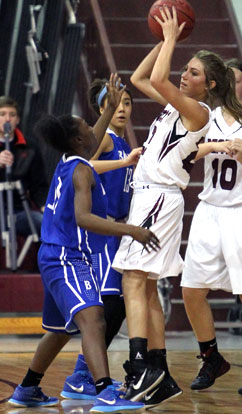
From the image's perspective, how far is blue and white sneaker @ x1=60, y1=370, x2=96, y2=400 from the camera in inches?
208

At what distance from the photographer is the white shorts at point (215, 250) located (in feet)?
18.1

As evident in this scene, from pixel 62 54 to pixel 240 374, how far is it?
5027 millimetres

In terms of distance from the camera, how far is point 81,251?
4785 millimetres

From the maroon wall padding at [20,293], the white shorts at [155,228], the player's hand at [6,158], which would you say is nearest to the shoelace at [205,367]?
the white shorts at [155,228]

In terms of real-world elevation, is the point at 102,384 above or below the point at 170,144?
below

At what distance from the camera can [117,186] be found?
5.57 m

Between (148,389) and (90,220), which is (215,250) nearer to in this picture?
(148,389)

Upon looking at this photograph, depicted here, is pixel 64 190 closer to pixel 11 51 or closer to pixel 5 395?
pixel 5 395

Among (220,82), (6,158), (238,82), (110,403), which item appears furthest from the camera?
(6,158)

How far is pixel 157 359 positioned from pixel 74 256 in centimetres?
75

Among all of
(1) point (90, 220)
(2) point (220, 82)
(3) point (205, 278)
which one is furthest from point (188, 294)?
(1) point (90, 220)

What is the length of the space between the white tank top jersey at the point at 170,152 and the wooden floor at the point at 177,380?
103 centimetres

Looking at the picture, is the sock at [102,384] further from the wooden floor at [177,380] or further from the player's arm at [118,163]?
the player's arm at [118,163]

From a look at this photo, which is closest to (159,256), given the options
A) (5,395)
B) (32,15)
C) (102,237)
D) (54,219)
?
(102,237)
